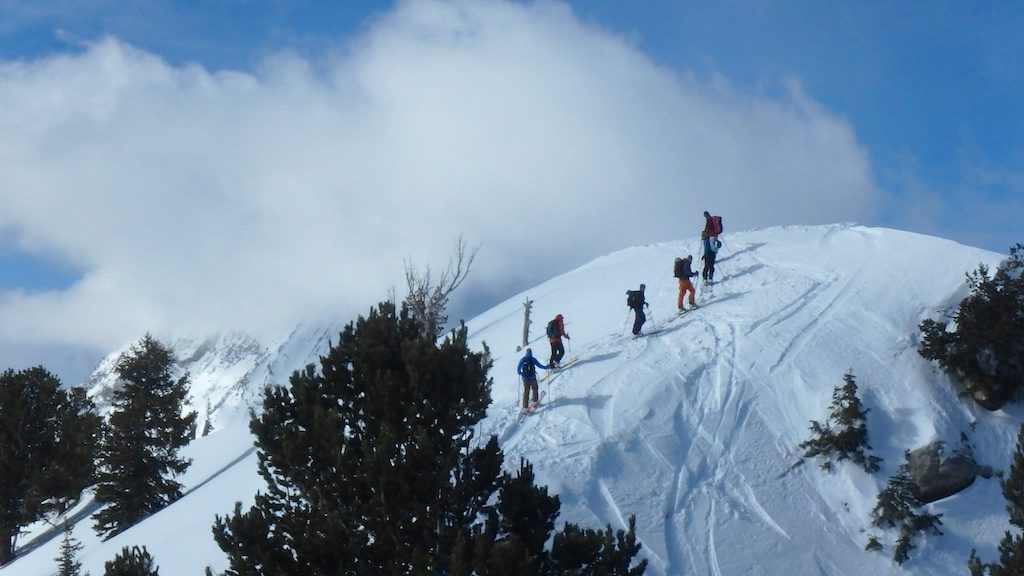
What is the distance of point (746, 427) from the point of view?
1920cm

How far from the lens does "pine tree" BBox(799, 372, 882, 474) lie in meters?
18.0

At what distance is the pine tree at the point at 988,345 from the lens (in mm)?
19578

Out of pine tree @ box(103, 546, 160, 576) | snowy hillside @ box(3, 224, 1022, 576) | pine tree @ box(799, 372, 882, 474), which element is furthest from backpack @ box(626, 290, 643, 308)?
pine tree @ box(103, 546, 160, 576)

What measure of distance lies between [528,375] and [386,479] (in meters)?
8.83

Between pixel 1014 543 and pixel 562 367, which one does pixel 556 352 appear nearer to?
pixel 562 367

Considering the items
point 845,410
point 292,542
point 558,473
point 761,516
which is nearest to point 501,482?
point 292,542

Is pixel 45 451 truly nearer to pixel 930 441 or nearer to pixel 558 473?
pixel 558 473

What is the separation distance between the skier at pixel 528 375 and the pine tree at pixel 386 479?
7049mm

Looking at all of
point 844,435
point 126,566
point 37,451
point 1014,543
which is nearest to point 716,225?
point 844,435

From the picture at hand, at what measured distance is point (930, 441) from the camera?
18125 millimetres

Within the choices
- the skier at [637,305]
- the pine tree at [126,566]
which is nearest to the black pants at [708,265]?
the skier at [637,305]

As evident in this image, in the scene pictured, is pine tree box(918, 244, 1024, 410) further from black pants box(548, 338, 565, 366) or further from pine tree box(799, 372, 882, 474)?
black pants box(548, 338, 565, 366)

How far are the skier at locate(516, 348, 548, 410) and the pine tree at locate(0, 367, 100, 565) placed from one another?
1992 cm

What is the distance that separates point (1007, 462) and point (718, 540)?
25.1ft
